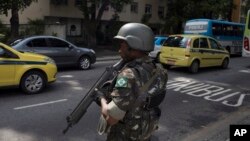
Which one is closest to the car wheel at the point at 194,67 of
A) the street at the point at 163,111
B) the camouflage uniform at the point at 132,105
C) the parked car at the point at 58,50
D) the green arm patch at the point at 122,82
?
the street at the point at 163,111

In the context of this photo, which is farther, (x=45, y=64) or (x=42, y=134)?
(x=45, y=64)

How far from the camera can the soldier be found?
102 inches

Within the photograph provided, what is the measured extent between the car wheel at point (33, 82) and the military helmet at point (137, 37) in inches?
257

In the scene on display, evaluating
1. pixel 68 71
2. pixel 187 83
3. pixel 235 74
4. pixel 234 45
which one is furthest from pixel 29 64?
pixel 234 45

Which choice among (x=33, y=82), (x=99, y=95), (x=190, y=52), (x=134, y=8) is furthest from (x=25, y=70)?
(x=134, y=8)

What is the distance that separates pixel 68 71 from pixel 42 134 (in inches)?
297

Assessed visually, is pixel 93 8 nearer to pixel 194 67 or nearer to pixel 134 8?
pixel 134 8

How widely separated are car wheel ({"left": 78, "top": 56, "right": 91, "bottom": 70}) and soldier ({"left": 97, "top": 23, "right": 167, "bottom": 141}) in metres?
11.0

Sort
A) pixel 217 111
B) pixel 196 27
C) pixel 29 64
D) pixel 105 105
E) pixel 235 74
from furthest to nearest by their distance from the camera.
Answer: pixel 196 27 → pixel 235 74 → pixel 29 64 → pixel 217 111 → pixel 105 105

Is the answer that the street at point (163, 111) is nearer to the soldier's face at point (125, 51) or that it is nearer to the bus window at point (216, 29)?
the soldier's face at point (125, 51)

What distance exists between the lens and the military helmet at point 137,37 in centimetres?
277

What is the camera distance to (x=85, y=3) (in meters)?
24.3

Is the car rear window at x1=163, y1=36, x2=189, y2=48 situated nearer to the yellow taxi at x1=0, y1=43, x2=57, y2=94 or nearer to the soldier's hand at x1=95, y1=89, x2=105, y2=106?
the yellow taxi at x1=0, y1=43, x2=57, y2=94

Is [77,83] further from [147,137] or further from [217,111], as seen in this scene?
[147,137]
